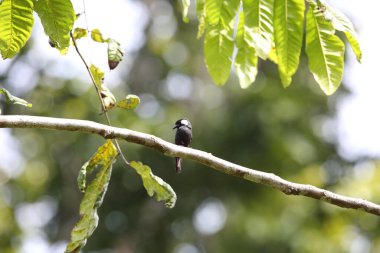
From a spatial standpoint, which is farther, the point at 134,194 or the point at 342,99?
the point at 342,99

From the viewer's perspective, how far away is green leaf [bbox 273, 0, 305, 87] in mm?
3248

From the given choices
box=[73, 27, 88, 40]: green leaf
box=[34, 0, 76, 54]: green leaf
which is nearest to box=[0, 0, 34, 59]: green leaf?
box=[34, 0, 76, 54]: green leaf

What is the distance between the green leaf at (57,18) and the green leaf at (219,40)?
615mm

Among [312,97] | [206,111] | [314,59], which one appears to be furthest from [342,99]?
[314,59]

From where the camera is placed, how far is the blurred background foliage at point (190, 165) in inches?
487

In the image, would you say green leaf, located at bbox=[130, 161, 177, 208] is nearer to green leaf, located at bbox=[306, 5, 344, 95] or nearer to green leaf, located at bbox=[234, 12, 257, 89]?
green leaf, located at bbox=[234, 12, 257, 89]

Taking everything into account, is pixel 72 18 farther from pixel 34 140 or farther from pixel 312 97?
pixel 34 140

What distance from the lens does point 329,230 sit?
1217 centimetres

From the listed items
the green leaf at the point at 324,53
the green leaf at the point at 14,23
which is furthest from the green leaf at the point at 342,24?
the green leaf at the point at 14,23

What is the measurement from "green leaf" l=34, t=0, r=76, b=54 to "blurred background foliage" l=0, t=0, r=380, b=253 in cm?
789

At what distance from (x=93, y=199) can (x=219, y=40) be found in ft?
2.84

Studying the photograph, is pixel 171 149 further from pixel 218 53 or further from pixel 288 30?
pixel 288 30

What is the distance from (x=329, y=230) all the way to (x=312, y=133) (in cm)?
218

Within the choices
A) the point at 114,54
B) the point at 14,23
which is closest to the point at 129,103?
the point at 114,54
